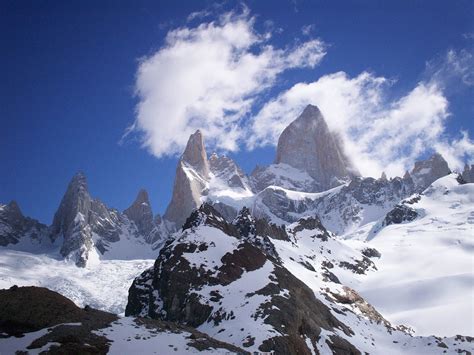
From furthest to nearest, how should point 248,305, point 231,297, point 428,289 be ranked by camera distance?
point 428,289
point 231,297
point 248,305

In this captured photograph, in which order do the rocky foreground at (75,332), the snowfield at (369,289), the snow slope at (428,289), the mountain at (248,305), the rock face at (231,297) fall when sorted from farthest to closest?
the snow slope at (428,289)
the snowfield at (369,289)
the mountain at (248,305)
the rock face at (231,297)
the rocky foreground at (75,332)

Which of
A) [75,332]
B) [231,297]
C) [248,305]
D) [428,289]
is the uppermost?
[428,289]

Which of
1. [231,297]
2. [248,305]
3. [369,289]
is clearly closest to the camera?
[248,305]

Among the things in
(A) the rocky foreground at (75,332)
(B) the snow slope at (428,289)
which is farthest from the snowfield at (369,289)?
(A) the rocky foreground at (75,332)

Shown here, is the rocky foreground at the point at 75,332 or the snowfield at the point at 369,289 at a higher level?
the snowfield at the point at 369,289

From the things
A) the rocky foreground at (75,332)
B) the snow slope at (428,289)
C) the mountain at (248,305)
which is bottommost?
the rocky foreground at (75,332)

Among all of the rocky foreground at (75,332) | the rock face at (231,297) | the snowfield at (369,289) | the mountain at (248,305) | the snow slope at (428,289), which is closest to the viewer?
the rocky foreground at (75,332)

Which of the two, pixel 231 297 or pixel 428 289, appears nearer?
pixel 231 297

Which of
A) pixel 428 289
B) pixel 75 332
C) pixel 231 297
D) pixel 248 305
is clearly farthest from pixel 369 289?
pixel 75 332

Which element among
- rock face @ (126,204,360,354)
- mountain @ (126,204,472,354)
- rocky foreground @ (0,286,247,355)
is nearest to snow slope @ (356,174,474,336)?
mountain @ (126,204,472,354)

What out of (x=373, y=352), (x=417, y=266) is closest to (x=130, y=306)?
(x=373, y=352)

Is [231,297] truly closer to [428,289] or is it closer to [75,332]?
[75,332]

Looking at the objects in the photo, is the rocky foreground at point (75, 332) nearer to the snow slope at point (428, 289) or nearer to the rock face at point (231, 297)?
the rock face at point (231, 297)

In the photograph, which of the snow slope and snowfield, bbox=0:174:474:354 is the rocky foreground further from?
the snow slope
